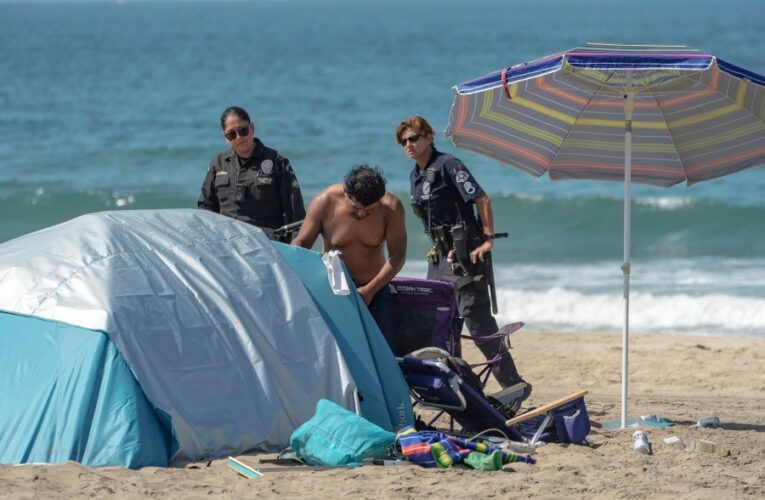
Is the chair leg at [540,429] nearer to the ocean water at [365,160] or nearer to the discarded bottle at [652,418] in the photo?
the discarded bottle at [652,418]

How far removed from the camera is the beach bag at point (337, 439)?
5770 millimetres

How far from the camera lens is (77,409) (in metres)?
Result: 5.62

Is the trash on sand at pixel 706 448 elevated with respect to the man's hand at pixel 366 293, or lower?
lower

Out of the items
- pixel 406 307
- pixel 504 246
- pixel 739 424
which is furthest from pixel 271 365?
pixel 504 246

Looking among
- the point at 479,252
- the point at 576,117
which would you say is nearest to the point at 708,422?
the point at 479,252

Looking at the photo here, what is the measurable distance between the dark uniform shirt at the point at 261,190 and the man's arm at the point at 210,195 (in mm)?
78

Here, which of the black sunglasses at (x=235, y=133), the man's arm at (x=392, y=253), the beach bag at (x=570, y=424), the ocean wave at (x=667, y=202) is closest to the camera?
the beach bag at (x=570, y=424)

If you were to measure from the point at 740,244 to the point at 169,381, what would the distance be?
510 inches

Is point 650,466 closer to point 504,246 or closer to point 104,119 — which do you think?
point 504,246

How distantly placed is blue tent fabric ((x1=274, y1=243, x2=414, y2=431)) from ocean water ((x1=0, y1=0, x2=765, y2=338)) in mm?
5861

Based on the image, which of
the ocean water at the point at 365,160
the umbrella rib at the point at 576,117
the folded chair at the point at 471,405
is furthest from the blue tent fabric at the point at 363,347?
the ocean water at the point at 365,160

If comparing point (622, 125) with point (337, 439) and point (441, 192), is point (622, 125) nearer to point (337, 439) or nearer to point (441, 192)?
point (441, 192)

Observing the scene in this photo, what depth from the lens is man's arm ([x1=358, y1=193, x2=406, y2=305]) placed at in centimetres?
659

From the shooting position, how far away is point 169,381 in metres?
5.78
